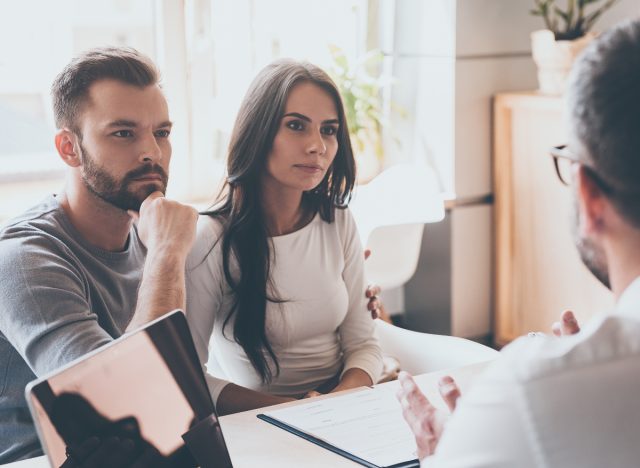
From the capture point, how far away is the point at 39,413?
3.94ft

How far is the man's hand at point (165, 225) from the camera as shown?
6.57ft

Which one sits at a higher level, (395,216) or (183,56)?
(183,56)

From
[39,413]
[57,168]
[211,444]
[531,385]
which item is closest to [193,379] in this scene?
[211,444]

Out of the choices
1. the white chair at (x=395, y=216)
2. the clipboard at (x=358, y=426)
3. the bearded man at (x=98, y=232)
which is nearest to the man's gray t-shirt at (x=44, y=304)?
the bearded man at (x=98, y=232)

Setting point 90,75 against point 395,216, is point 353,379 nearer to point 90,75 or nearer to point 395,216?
point 90,75

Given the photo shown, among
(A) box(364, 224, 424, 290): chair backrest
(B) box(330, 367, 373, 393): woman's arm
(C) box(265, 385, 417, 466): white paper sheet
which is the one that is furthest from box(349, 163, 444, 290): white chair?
(C) box(265, 385, 417, 466): white paper sheet

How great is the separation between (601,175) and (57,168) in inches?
129

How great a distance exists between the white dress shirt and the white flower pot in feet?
10.0

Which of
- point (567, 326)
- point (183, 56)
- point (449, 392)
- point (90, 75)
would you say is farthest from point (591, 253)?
point (183, 56)

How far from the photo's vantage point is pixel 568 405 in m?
0.94

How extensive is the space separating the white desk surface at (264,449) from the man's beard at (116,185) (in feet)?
1.98

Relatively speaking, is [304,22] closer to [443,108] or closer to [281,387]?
[443,108]

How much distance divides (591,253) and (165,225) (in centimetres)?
114

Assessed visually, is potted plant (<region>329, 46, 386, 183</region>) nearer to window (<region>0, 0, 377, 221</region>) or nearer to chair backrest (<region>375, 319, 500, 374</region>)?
window (<region>0, 0, 377, 221</region>)
